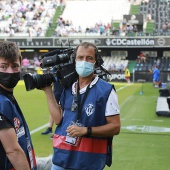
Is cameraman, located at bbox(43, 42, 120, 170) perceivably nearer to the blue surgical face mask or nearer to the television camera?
the blue surgical face mask

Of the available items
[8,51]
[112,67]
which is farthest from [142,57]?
[8,51]

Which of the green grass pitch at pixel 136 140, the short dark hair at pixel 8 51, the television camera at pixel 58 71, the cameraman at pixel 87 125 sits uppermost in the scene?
the short dark hair at pixel 8 51

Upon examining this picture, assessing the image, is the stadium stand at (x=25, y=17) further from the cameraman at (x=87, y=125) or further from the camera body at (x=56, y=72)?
the cameraman at (x=87, y=125)

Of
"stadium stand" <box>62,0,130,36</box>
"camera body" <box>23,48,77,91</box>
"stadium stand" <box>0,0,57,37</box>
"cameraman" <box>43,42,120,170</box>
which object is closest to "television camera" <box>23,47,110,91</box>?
"camera body" <box>23,48,77,91</box>

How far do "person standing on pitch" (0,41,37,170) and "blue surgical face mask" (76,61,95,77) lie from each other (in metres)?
0.92

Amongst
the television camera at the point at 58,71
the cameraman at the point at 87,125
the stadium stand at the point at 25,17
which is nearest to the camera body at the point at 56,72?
the television camera at the point at 58,71

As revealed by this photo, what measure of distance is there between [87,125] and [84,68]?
517 millimetres

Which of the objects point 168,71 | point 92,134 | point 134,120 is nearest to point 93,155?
point 92,134

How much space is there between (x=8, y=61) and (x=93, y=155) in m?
1.25

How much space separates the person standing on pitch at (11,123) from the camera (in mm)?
2559

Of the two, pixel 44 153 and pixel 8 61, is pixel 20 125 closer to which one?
pixel 8 61

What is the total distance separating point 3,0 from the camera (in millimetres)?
50688

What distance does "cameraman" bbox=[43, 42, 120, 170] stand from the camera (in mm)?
3539

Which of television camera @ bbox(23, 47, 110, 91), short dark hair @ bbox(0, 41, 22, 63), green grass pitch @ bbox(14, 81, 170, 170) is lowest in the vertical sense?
green grass pitch @ bbox(14, 81, 170, 170)
